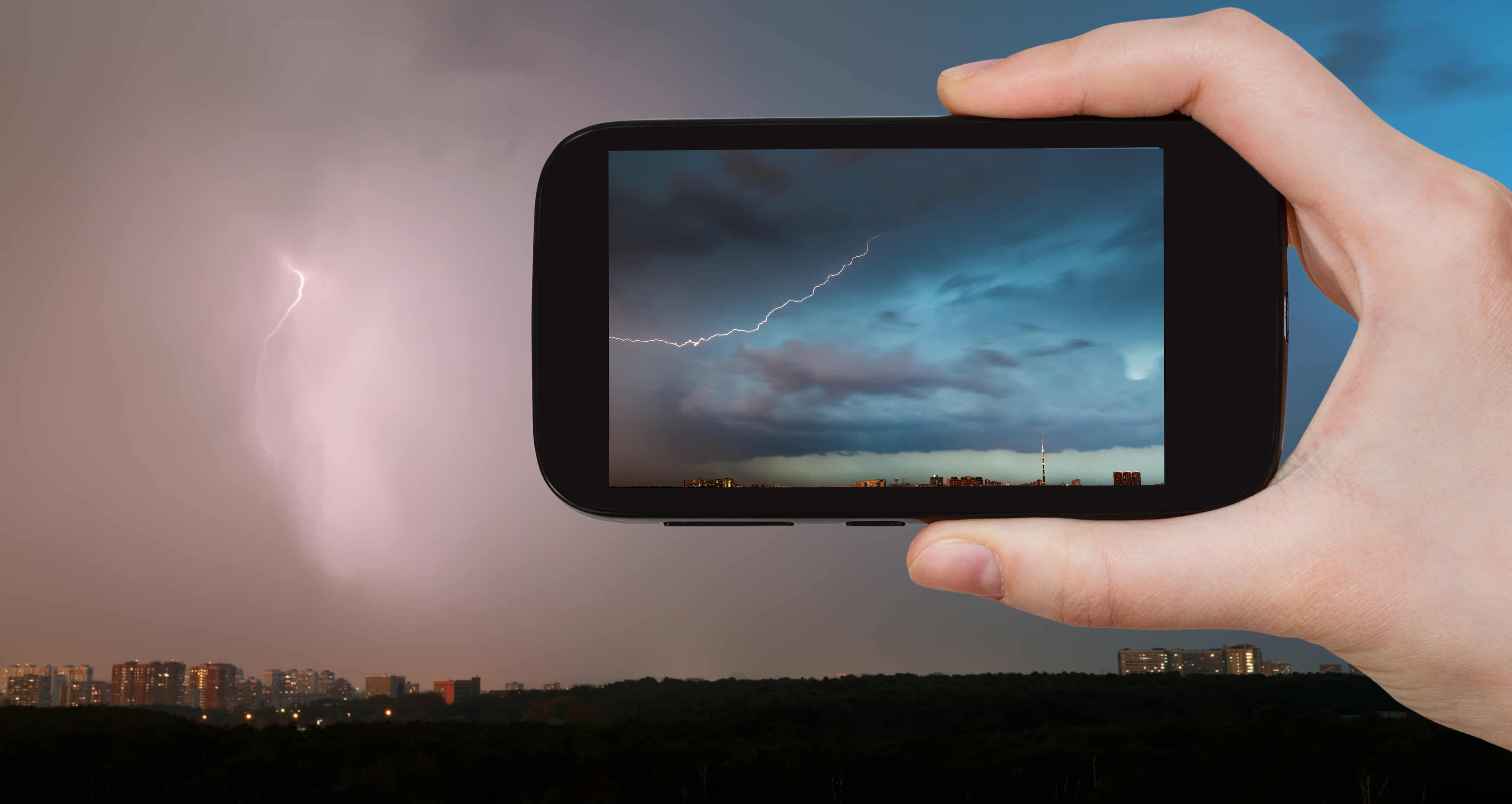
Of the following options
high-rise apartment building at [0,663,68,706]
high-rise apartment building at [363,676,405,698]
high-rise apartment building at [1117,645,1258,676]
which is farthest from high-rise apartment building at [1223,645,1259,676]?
high-rise apartment building at [0,663,68,706]

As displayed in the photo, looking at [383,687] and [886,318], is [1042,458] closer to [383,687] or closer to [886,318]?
[886,318]

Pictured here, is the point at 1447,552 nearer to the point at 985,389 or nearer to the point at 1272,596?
the point at 1272,596

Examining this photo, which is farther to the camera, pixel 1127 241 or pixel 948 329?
pixel 948 329

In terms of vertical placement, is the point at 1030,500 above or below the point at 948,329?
below

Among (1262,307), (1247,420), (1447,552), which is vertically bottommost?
(1447,552)

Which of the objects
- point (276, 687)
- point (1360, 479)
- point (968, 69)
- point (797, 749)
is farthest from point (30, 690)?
point (1360, 479)

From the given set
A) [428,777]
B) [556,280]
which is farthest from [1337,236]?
[428,777]
